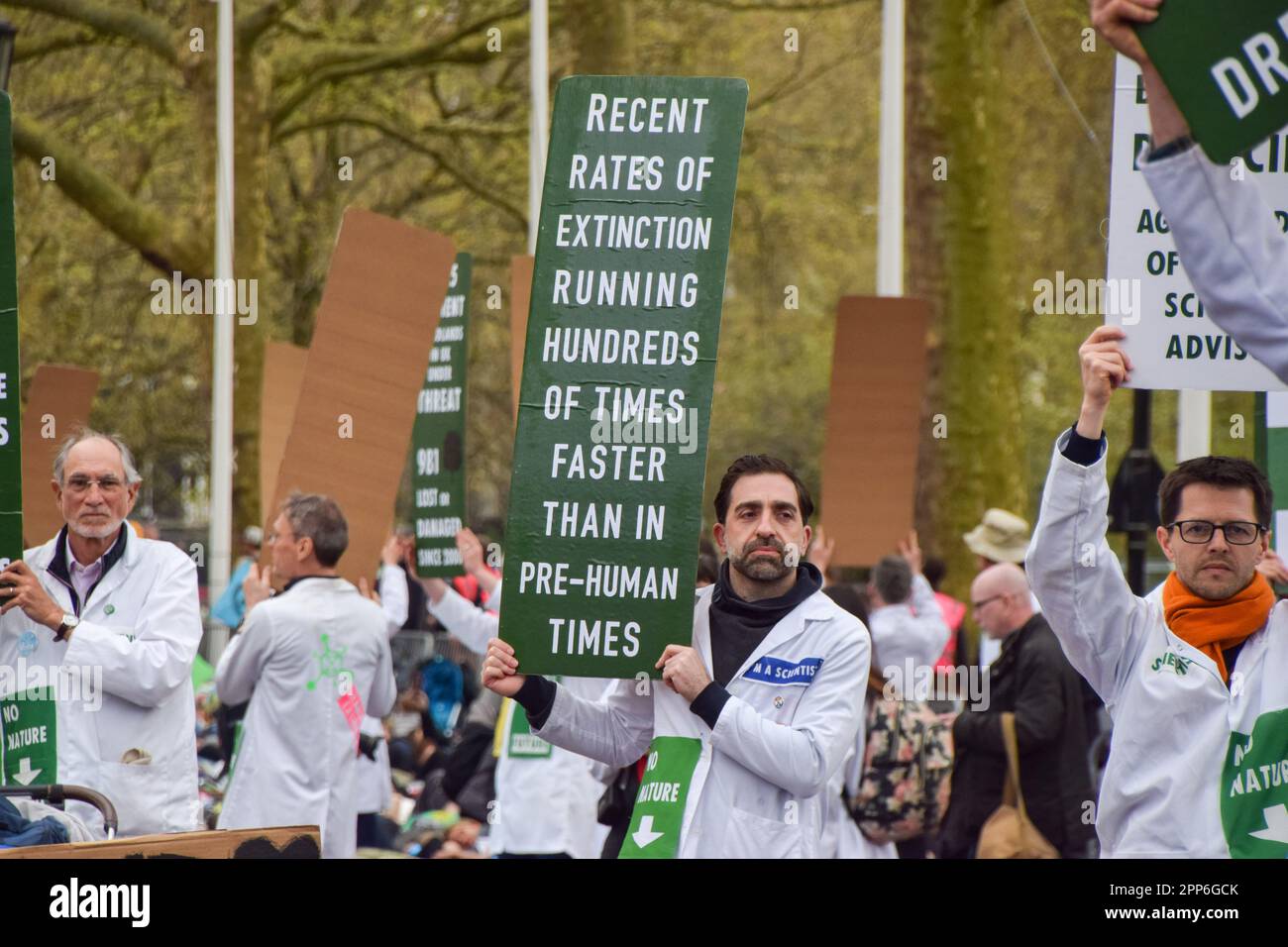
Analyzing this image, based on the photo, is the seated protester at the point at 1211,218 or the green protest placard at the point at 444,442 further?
the green protest placard at the point at 444,442

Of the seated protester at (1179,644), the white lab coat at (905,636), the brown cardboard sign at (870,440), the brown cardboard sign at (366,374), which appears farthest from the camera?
the white lab coat at (905,636)

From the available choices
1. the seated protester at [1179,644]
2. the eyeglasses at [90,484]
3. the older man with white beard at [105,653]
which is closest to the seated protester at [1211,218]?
the seated protester at [1179,644]

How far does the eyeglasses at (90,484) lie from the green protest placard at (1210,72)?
4.15m

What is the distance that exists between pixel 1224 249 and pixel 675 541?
6.88ft

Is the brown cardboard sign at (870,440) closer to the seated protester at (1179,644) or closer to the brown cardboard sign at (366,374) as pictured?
the brown cardboard sign at (366,374)

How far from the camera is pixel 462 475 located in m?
9.36

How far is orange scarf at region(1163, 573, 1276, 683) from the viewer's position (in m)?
4.33

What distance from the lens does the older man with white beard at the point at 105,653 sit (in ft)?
19.6

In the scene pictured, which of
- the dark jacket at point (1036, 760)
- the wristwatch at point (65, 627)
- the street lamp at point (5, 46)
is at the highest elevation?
the street lamp at point (5, 46)

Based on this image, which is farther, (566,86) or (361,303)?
(361,303)

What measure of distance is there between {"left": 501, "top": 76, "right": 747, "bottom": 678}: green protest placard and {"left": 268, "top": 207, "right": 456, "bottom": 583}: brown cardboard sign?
363 cm

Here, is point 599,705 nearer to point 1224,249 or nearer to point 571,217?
point 571,217

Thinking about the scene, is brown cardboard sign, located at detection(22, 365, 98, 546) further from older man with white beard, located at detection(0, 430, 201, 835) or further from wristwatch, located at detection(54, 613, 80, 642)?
wristwatch, located at detection(54, 613, 80, 642)
